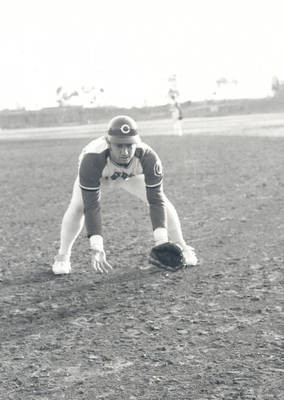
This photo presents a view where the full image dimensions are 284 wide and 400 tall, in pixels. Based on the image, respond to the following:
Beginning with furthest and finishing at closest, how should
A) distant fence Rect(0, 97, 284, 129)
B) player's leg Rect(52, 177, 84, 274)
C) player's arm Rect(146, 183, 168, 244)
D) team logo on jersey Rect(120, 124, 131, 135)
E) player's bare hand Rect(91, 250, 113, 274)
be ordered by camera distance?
distant fence Rect(0, 97, 284, 129) < player's leg Rect(52, 177, 84, 274) < player's arm Rect(146, 183, 168, 244) < team logo on jersey Rect(120, 124, 131, 135) < player's bare hand Rect(91, 250, 113, 274)

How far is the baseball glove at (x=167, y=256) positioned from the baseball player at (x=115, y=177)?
3.4 inches

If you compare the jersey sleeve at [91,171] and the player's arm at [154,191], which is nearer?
the jersey sleeve at [91,171]

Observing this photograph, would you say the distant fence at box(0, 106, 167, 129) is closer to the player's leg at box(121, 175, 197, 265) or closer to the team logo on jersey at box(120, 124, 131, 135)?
the player's leg at box(121, 175, 197, 265)

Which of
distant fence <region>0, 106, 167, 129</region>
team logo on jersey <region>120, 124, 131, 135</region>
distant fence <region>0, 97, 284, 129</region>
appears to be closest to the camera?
team logo on jersey <region>120, 124, 131, 135</region>

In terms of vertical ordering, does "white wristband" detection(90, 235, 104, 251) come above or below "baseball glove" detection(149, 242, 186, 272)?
above

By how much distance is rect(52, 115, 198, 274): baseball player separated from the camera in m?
5.10

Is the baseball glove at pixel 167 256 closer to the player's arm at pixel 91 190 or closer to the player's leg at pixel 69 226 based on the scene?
the player's arm at pixel 91 190

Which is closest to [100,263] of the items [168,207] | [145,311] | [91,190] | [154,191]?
[145,311]

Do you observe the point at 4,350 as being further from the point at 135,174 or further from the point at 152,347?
the point at 135,174

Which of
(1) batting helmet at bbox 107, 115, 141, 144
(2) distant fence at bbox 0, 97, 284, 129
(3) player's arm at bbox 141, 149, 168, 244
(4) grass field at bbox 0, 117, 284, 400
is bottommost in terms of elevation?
(4) grass field at bbox 0, 117, 284, 400

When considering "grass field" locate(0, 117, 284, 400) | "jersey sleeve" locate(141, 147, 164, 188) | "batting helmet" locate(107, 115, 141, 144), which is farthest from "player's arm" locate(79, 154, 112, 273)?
"grass field" locate(0, 117, 284, 400)

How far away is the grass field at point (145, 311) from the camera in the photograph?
374 centimetres

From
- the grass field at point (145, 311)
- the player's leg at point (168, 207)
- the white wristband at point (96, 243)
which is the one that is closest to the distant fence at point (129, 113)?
the grass field at point (145, 311)

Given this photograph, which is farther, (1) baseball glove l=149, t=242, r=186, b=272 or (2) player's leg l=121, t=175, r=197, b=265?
(2) player's leg l=121, t=175, r=197, b=265
